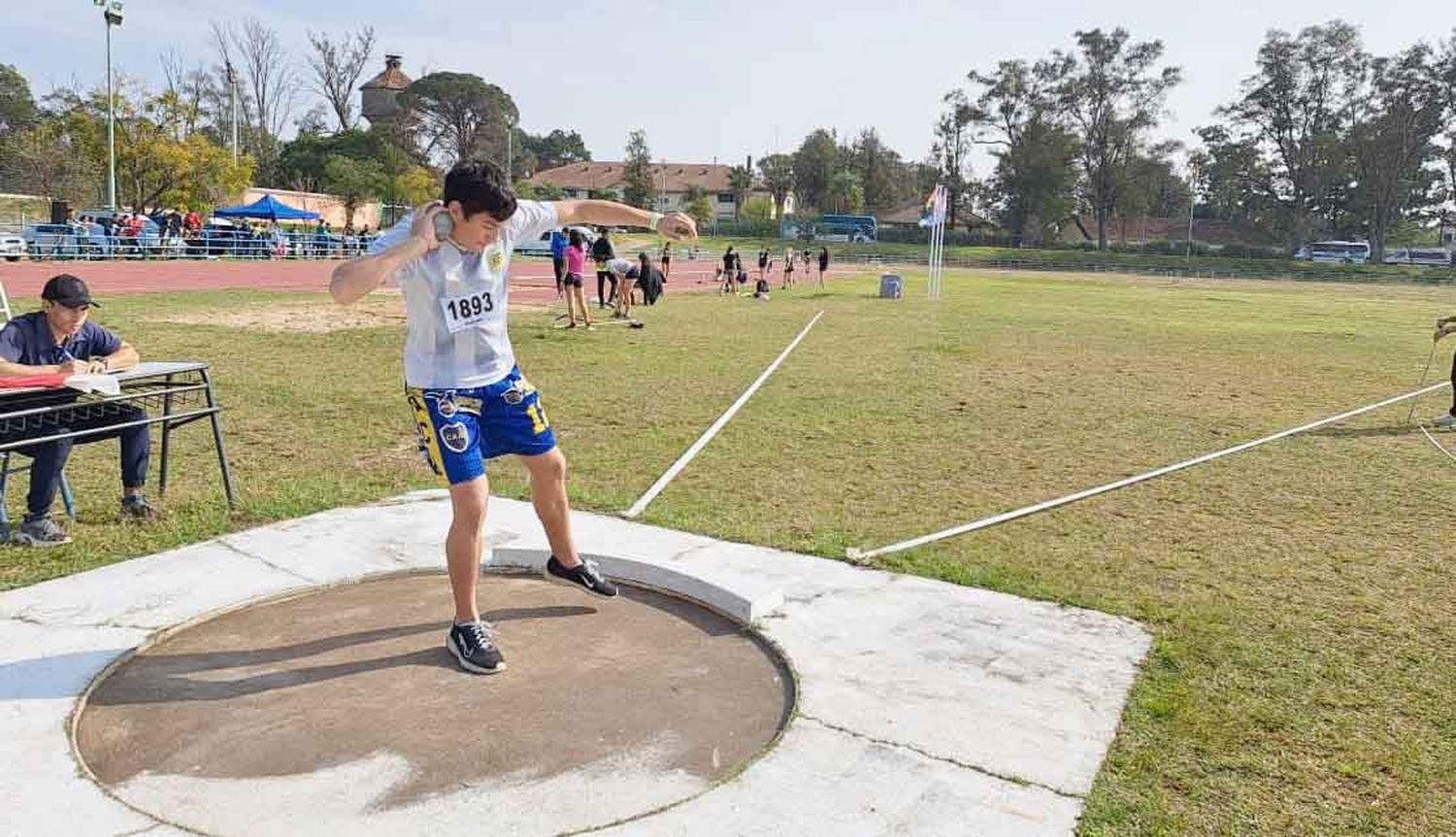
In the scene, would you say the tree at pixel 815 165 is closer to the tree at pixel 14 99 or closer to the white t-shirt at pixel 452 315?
the tree at pixel 14 99

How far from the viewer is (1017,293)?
36250 mm

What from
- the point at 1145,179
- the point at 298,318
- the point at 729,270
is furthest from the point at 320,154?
the point at 1145,179

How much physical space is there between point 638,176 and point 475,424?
3705 inches

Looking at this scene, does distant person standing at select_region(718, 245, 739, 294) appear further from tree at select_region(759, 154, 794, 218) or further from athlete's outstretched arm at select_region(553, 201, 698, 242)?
tree at select_region(759, 154, 794, 218)

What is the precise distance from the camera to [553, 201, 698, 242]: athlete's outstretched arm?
4.25m

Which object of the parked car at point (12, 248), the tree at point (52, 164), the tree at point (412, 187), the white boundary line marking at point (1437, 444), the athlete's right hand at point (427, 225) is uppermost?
the tree at point (412, 187)

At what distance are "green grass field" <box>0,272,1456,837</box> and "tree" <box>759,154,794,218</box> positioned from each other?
93458 mm

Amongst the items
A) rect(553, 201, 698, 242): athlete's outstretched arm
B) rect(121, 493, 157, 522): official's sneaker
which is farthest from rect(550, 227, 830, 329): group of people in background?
rect(553, 201, 698, 242): athlete's outstretched arm

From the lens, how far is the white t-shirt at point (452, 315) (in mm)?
3668

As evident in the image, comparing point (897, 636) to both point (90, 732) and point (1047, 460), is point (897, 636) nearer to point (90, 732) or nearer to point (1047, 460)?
point (90, 732)

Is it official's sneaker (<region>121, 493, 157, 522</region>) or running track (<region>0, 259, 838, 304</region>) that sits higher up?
running track (<region>0, 259, 838, 304</region>)

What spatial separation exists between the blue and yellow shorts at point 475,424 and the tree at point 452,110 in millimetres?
85553

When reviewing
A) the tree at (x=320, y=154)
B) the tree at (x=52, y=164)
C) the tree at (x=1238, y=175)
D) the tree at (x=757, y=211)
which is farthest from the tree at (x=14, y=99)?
the tree at (x=1238, y=175)

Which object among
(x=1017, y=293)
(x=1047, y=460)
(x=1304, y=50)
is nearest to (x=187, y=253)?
(x=1017, y=293)
